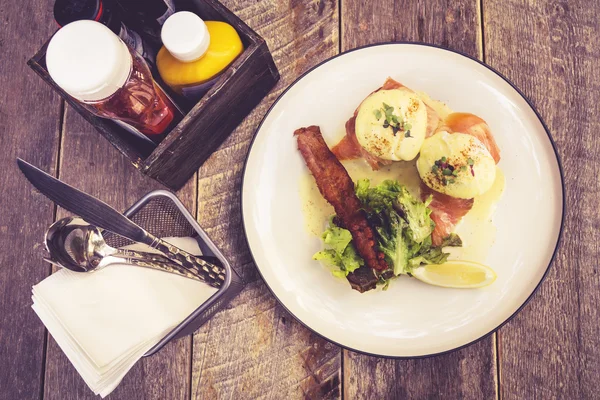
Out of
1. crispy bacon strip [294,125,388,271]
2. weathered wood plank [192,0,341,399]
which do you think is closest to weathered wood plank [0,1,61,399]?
weathered wood plank [192,0,341,399]

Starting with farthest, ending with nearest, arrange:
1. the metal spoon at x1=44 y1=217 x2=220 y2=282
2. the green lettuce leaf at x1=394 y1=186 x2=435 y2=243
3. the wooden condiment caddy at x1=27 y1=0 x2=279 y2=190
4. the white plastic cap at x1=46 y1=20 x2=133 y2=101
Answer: the green lettuce leaf at x1=394 y1=186 x2=435 y2=243 → the wooden condiment caddy at x1=27 y1=0 x2=279 y2=190 → the metal spoon at x1=44 y1=217 x2=220 y2=282 → the white plastic cap at x1=46 y1=20 x2=133 y2=101

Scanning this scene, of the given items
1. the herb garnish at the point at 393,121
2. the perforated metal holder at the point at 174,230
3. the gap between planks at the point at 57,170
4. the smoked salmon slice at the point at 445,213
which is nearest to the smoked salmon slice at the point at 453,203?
the smoked salmon slice at the point at 445,213

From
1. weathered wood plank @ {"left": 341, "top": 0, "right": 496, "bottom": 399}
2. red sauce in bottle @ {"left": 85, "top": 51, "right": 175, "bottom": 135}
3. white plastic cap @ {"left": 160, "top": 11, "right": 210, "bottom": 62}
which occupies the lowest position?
weathered wood plank @ {"left": 341, "top": 0, "right": 496, "bottom": 399}

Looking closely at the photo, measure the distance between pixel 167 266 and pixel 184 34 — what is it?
545 millimetres

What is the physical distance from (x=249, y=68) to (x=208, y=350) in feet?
2.78

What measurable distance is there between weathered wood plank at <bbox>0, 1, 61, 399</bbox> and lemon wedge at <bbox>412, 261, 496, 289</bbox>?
46.2 inches

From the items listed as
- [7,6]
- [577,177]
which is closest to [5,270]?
[7,6]

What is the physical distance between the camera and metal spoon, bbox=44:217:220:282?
41.3 inches

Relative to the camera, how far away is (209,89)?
46.8 inches

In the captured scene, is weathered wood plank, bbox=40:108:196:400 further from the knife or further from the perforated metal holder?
the knife

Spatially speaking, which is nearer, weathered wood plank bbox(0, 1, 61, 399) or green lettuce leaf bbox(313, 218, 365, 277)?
green lettuce leaf bbox(313, 218, 365, 277)

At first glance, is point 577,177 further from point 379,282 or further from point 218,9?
point 218,9

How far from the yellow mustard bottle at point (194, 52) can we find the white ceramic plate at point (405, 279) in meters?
0.23

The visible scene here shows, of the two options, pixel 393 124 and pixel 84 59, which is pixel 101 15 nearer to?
pixel 84 59
